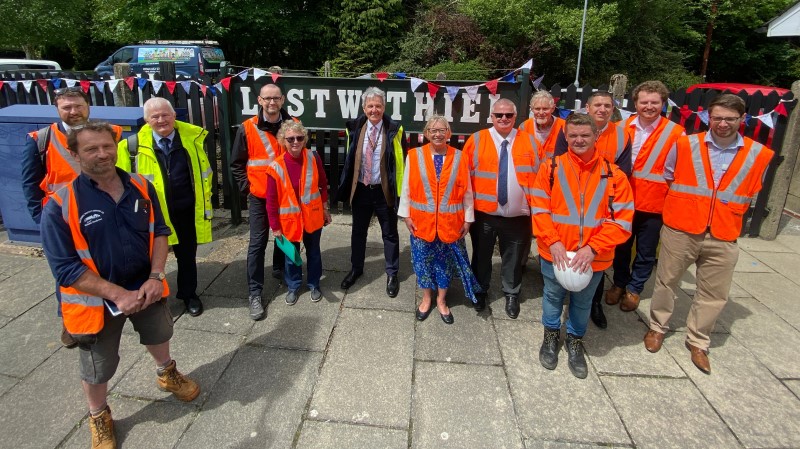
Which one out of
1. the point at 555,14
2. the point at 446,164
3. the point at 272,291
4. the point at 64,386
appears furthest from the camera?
the point at 555,14

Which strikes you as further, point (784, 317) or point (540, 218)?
point (784, 317)

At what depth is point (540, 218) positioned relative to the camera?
295cm

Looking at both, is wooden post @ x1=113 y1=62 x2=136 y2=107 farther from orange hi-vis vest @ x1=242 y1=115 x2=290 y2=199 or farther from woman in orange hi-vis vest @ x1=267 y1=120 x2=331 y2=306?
woman in orange hi-vis vest @ x1=267 y1=120 x2=331 y2=306

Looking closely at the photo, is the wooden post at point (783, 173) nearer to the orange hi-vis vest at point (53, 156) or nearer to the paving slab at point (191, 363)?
the paving slab at point (191, 363)

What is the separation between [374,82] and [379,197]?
202 centimetres

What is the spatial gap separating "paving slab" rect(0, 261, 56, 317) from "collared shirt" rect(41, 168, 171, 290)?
2.07 metres

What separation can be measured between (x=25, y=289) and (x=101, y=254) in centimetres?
262

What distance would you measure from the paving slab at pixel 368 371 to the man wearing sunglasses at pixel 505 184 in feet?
2.72

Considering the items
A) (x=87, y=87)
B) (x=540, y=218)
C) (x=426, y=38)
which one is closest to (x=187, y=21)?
(x=426, y=38)

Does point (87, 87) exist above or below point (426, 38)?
below

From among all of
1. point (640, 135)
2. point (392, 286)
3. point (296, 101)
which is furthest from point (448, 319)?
point (296, 101)

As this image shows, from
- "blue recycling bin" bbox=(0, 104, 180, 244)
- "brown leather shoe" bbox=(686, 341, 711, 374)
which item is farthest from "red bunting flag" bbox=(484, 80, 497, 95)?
"blue recycling bin" bbox=(0, 104, 180, 244)

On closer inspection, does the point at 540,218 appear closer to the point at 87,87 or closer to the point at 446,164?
the point at 446,164

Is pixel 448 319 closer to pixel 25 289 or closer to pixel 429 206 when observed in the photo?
pixel 429 206
